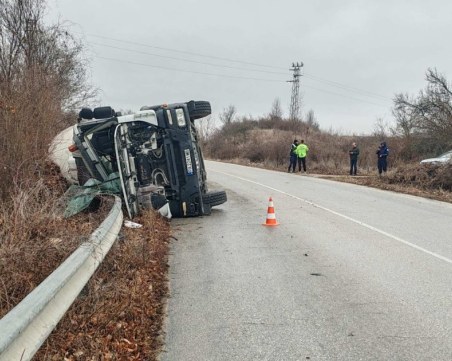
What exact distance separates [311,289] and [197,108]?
6.21 meters

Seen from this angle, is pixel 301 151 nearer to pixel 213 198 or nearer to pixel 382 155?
pixel 382 155

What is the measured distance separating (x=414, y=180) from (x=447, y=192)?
84.0 inches

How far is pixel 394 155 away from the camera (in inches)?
1286

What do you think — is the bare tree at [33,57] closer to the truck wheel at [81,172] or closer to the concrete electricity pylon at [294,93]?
the truck wheel at [81,172]

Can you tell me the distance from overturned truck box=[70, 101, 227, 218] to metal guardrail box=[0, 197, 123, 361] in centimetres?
484

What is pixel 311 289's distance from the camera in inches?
205

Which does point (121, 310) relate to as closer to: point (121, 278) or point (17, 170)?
point (121, 278)

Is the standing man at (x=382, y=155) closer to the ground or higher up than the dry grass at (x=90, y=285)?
closer to the ground

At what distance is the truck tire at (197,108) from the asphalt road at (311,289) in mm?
2405

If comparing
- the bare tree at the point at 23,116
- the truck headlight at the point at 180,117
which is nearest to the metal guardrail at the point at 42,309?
the bare tree at the point at 23,116

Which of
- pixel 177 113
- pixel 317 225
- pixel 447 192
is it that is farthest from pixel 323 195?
pixel 177 113

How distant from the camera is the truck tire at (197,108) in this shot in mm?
10430

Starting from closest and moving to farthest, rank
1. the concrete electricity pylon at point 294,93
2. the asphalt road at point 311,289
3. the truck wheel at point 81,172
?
the asphalt road at point 311,289
the truck wheel at point 81,172
the concrete electricity pylon at point 294,93

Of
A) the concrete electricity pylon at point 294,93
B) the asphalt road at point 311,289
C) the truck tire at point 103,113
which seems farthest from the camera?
the concrete electricity pylon at point 294,93
